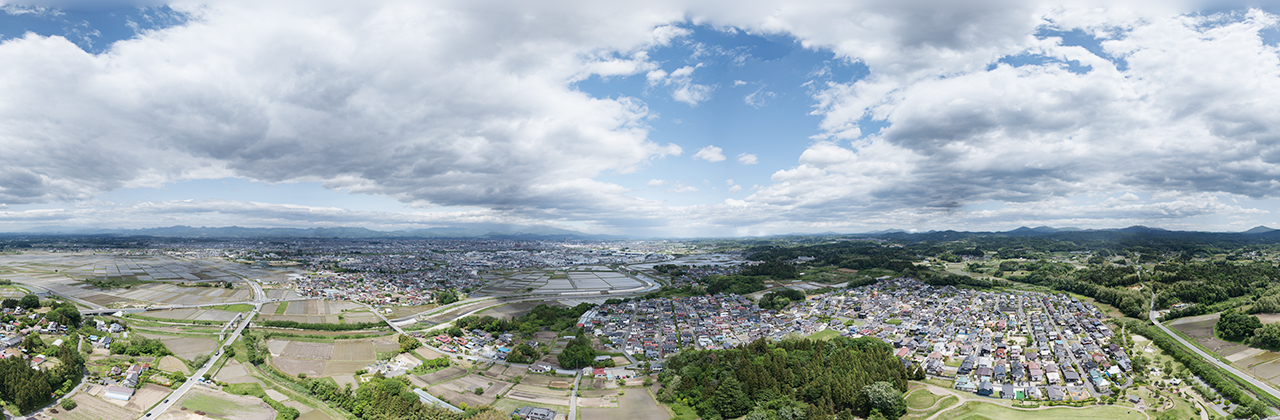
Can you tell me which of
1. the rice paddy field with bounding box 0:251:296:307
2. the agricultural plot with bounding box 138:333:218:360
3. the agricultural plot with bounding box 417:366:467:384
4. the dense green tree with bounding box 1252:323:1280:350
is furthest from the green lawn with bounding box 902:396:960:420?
the rice paddy field with bounding box 0:251:296:307

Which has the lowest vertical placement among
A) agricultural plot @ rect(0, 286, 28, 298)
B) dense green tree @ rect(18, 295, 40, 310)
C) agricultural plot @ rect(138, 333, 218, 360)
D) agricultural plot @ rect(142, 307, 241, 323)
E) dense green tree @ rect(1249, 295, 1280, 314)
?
agricultural plot @ rect(138, 333, 218, 360)

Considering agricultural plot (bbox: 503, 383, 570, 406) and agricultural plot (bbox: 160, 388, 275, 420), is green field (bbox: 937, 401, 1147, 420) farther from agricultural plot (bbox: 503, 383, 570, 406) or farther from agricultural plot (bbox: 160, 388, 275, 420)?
agricultural plot (bbox: 160, 388, 275, 420)

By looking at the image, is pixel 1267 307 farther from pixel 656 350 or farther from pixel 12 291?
pixel 12 291

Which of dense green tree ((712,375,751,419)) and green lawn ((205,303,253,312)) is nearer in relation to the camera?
dense green tree ((712,375,751,419))

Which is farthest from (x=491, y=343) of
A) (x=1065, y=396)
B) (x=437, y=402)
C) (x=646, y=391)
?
(x=1065, y=396)

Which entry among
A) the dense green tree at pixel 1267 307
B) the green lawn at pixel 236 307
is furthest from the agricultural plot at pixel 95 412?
the dense green tree at pixel 1267 307

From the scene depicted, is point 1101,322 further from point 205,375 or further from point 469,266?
point 469,266

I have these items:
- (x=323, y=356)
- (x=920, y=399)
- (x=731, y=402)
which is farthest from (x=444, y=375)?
(x=920, y=399)

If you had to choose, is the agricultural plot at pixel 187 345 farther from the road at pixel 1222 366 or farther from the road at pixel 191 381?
the road at pixel 1222 366
